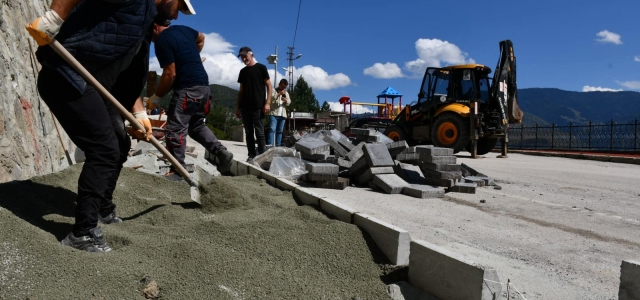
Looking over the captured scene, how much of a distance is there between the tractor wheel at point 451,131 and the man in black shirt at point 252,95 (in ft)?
20.0

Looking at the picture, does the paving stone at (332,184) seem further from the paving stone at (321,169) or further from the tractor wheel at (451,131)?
the tractor wheel at (451,131)


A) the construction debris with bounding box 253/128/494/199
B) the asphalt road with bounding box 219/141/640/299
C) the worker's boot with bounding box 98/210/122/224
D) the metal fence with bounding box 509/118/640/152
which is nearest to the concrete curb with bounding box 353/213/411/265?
the asphalt road with bounding box 219/141/640/299

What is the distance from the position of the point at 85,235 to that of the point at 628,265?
2325mm

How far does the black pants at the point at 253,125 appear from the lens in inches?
258

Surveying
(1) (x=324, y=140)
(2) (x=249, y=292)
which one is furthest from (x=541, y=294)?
(1) (x=324, y=140)

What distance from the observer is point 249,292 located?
1876 millimetres

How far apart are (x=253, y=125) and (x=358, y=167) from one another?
1911mm

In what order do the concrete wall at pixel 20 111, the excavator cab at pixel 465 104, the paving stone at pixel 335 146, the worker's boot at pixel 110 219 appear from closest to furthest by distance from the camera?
the worker's boot at pixel 110 219 → the concrete wall at pixel 20 111 → the paving stone at pixel 335 146 → the excavator cab at pixel 465 104

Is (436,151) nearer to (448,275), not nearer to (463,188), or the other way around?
(463,188)

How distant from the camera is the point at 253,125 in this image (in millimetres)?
6684

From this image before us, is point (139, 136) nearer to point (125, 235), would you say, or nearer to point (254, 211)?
point (125, 235)

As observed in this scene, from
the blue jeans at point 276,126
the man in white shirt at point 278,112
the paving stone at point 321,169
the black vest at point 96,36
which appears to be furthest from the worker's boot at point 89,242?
the blue jeans at point 276,126

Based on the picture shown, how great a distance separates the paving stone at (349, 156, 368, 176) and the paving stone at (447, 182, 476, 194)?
1102 millimetres

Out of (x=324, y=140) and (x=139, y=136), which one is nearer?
(x=139, y=136)
